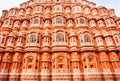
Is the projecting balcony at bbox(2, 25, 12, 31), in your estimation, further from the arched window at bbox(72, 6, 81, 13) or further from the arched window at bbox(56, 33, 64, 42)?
the arched window at bbox(72, 6, 81, 13)

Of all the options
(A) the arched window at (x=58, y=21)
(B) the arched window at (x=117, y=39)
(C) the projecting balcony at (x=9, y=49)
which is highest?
(A) the arched window at (x=58, y=21)

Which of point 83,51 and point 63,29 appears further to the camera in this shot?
point 63,29

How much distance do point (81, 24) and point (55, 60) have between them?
8477 mm

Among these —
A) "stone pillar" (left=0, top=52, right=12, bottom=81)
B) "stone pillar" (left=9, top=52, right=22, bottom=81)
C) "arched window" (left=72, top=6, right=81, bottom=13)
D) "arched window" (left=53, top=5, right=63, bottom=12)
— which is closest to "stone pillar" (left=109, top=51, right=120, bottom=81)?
"arched window" (left=72, top=6, right=81, bottom=13)

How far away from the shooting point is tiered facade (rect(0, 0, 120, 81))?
58.6 ft

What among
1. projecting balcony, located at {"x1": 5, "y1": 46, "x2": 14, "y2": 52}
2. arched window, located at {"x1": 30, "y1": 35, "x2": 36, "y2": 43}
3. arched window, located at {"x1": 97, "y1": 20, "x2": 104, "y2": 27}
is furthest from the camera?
arched window, located at {"x1": 97, "y1": 20, "x2": 104, "y2": 27}

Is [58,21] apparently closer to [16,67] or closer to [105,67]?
[16,67]

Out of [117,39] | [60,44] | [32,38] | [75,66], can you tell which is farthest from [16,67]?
[117,39]

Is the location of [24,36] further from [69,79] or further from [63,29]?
[69,79]

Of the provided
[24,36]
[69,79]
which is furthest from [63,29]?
[69,79]

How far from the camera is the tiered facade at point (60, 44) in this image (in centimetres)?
1786

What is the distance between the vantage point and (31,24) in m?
23.0

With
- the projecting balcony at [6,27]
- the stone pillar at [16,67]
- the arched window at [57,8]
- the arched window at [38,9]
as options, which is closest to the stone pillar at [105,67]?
the arched window at [57,8]

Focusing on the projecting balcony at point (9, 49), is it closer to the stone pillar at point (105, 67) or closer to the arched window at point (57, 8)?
the arched window at point (57, 8)
